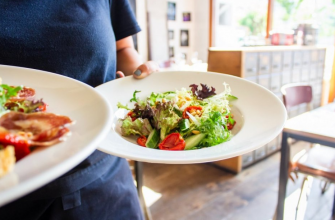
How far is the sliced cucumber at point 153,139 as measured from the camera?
0.67 meters

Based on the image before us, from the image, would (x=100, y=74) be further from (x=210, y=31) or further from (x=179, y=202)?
(x=210, y=31)

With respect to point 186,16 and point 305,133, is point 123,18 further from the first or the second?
point 186,16

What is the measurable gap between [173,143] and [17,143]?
38 cm

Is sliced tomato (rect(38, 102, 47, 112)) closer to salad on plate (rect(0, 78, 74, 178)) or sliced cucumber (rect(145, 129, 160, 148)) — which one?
salad on plate (rect(0, 78, 74, 178))

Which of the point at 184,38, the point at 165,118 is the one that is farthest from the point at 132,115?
the point at 184,38

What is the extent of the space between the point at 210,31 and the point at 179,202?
3.51 m

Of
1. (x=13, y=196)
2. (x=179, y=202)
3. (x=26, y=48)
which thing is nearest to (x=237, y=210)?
(x=179, y=202)

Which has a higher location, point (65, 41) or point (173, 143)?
point (65, 41)

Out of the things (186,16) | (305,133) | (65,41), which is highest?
(186,16)

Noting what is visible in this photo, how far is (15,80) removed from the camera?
62cm

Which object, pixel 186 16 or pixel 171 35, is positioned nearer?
pixel 171 35

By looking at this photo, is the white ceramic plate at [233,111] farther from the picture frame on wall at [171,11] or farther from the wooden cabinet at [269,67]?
the picture frame on wall at [171,11]

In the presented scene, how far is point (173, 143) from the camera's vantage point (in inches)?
26.5

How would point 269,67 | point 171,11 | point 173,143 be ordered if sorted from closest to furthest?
1. point 173,143
2. point 269,67
3. point 171,11
